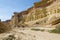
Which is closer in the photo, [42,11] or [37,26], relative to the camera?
[37,26]

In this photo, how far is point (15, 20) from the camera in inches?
2931

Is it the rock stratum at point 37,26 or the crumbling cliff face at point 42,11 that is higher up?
the crumbling cliff face at point 42,11

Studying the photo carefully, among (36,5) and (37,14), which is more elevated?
(36,5)

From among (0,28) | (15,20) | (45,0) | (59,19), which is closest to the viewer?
(0,28)

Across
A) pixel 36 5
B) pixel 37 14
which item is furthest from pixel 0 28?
pixel 36 5

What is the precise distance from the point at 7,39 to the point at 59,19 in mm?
20564

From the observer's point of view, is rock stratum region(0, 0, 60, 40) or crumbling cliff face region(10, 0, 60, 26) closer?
rock stratum region(0, 0, 60, 40)

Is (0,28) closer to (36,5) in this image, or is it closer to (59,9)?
(59,9)

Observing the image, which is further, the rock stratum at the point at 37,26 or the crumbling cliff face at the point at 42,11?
the crumbling cliff face at the point at 42,11

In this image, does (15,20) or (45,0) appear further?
(15,20)

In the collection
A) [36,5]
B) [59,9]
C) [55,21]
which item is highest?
[36,5]

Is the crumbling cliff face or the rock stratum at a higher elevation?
the crumbling cliff face

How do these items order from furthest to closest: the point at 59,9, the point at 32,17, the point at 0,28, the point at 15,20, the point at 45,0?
1. the point at 15,20
2. the point at 45,0
3. the point at 32,17
4. the point at 59,9
5. the point at 0,28

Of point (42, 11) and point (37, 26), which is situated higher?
point (42, 11)
